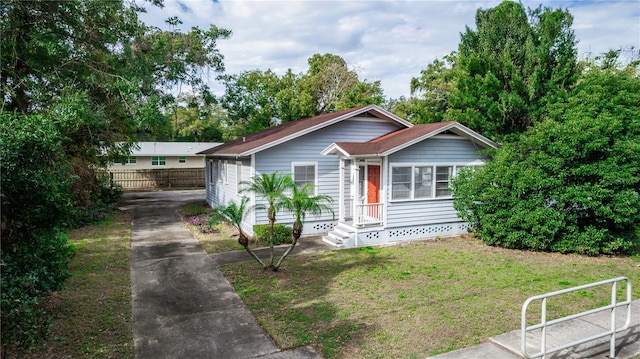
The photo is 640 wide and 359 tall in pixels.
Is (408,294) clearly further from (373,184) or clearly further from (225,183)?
(225,183)

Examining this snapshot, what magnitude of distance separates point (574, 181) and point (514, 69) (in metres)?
6.66

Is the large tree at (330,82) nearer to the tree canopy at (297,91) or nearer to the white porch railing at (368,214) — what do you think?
the tree canopy at (297,91)

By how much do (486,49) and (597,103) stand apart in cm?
640

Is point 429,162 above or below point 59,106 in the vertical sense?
below

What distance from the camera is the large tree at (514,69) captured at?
1541 centimetres

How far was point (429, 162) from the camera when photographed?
41.7 ft

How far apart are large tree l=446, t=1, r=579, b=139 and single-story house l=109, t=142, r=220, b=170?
71.1ft

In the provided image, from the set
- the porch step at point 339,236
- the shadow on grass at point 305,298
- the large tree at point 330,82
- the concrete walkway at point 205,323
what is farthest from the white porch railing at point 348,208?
the large tree at point 330,82

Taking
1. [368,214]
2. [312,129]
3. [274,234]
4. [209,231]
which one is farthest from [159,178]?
[368,214]

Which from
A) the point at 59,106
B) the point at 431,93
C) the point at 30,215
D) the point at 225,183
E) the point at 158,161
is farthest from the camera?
the point at 158,161

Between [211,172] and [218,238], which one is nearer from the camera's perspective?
[218,238]

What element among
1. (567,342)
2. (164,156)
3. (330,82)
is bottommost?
(567,342)

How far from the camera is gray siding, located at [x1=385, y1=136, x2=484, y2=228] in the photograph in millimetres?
12328

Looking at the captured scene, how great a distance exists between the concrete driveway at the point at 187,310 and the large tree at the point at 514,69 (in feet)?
41.3
